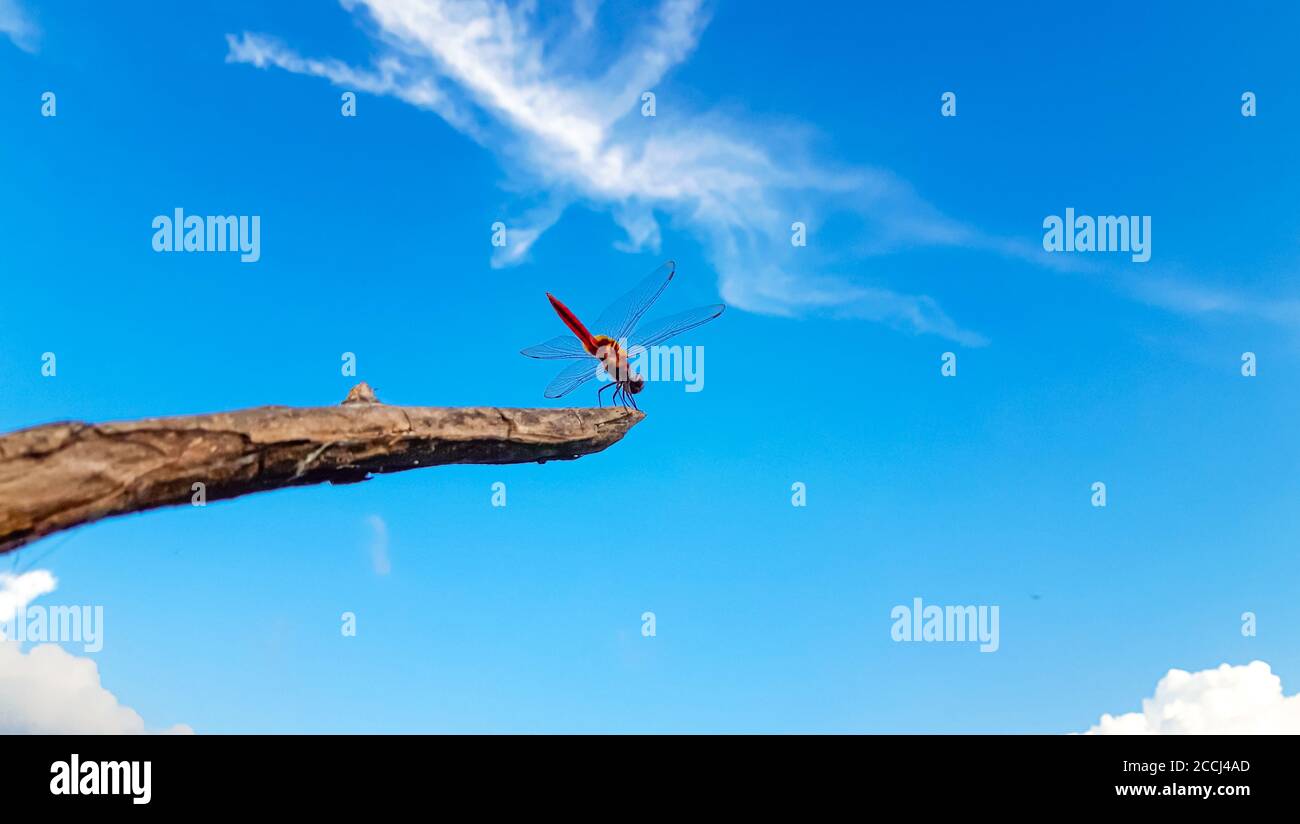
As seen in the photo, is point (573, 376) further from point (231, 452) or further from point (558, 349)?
point (231, 452)

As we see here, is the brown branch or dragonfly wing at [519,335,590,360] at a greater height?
dragonfly wing at [519,335,590,360]

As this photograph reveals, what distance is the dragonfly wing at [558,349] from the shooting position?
677cm

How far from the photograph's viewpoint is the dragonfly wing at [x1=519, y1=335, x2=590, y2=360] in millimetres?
6773

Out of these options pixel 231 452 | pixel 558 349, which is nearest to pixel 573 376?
pixel 558 349

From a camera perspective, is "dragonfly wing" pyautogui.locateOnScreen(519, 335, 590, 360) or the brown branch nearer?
the brown branch

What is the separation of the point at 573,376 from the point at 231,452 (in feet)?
10.8

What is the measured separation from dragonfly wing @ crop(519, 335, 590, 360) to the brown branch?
194 centimetres

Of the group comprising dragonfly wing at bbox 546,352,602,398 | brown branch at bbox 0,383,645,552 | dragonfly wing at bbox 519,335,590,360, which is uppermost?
dragonfly wing at bbox 519,335,590,360

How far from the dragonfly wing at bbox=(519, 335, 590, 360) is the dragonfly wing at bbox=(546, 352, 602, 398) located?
8 cm

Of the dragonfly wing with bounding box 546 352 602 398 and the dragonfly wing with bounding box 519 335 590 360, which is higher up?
the dragonfly wing with bounding box 519 335 590 360

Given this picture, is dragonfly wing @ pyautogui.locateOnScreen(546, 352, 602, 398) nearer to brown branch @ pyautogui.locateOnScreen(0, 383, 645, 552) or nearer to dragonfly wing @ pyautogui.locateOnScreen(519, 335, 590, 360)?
dragonfly wing @ pyautogui.locateOnScreen(519, 335, 590, 360)
